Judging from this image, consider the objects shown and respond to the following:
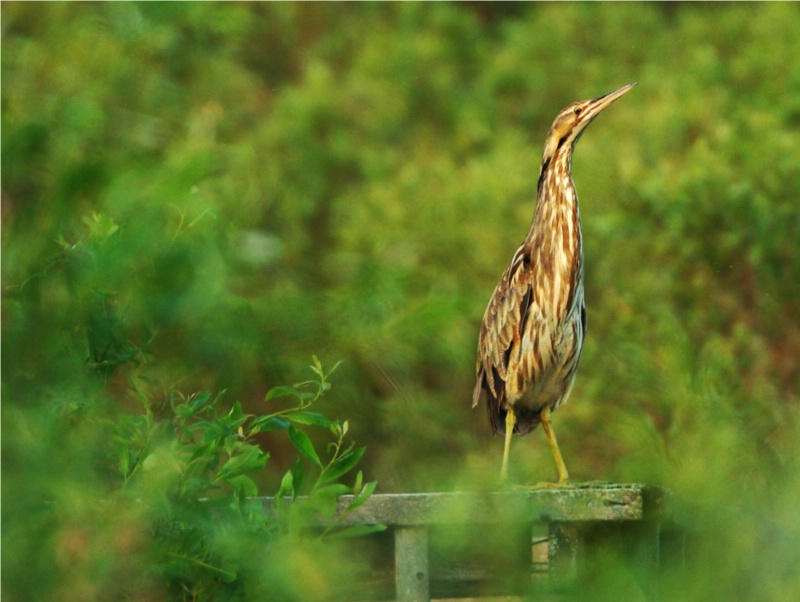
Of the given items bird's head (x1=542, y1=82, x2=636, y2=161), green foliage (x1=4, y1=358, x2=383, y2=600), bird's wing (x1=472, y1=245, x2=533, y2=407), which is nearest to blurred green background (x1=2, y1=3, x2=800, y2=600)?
green foliage (x1=4, y1=358, x2=383, y2=600)

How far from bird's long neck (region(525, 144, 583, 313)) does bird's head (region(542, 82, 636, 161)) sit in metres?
0.02

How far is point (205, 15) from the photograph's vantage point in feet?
3.89

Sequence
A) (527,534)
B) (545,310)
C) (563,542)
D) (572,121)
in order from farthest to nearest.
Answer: (572,121), (545,310), (563,542), (527,534)

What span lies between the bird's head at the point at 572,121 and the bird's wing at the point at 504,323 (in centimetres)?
29

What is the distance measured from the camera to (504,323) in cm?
378

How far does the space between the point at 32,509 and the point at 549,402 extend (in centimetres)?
295

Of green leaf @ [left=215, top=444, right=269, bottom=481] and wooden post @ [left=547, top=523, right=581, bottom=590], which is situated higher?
green leaf @ [left=215, top=444, right=269, bottom=481]

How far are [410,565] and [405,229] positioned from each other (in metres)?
7.18

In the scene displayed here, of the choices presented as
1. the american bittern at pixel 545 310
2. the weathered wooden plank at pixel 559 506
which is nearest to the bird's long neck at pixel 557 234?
the american bittern at pixel 545 310

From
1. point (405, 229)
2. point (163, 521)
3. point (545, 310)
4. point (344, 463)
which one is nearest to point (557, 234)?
point (545, 310)

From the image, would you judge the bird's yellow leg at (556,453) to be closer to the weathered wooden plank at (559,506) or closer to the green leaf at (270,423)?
the weathered wooden plank at (559,506)

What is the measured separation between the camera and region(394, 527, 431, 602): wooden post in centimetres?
255

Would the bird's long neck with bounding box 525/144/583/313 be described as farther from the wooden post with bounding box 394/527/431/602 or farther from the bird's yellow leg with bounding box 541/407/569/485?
the wooden post with bounding box 394/527/431/602

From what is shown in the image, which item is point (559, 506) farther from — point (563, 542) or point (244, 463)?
point (244, 463)
